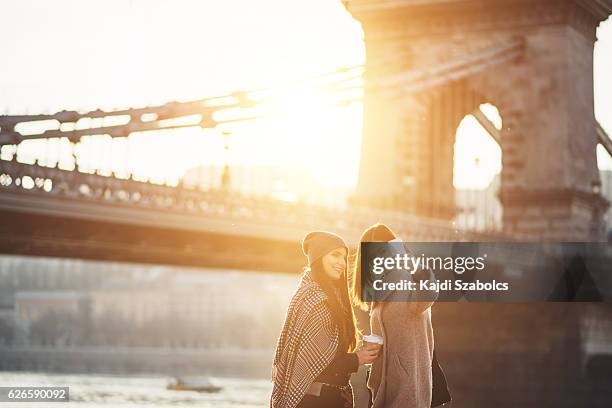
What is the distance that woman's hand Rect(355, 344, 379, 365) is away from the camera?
8.49 metres

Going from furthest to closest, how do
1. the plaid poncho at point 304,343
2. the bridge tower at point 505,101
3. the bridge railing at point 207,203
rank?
the bridge tower at point 505,101, the bridge railing at point 207,203, the plaid poncho at point 304,343

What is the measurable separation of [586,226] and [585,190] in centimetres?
156

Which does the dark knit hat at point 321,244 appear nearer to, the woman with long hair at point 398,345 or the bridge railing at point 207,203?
the woman with long hair at point 398,345

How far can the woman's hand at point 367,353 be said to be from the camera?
27.9 ft

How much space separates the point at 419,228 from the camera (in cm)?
4428

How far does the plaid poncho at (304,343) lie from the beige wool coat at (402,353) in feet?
1.68

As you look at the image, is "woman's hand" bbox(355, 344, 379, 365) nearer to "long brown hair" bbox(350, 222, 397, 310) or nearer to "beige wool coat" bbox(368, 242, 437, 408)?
"beige wool coat" bbox(368, 242, 437, 408)

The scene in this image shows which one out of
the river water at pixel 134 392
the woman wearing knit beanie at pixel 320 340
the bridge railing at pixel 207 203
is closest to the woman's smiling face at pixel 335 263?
the woman wearing knit beanie at pixel 320 340

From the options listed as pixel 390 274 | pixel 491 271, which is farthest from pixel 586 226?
pixel 390 274

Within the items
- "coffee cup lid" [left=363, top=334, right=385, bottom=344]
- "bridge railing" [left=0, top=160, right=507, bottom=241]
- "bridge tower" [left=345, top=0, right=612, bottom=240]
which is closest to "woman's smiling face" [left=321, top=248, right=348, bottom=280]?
"coffee cup lid" [left=363, top=334, right=385, bottom=344]

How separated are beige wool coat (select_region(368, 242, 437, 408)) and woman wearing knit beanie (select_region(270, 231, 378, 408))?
0.26m

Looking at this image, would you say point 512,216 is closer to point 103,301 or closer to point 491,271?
point 491,271

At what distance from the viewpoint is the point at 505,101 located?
52.0 metres

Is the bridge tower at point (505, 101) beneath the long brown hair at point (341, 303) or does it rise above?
above
